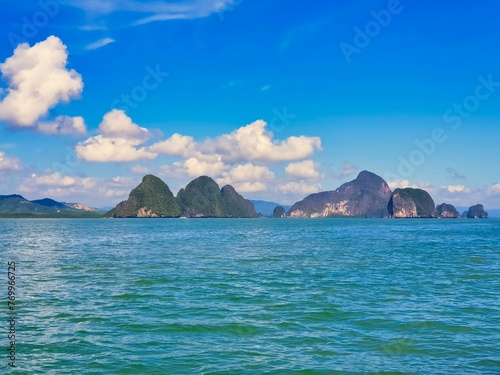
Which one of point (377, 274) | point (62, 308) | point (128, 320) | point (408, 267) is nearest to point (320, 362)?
point (128, 320)

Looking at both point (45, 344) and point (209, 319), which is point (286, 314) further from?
point (45, 344)

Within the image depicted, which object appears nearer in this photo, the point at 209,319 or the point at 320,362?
the point at 320,362

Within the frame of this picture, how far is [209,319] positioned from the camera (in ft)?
79.8

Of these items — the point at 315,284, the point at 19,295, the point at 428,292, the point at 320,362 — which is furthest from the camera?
the point at 315,284

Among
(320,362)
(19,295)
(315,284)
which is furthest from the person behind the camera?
(315,284)

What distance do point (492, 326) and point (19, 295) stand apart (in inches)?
1163

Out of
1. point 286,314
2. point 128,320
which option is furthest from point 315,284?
point 128,320

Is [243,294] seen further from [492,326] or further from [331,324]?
[492,326]

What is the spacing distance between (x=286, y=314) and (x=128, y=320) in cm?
874

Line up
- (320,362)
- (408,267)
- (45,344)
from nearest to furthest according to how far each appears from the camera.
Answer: (320,362), (45,344), (408,267)

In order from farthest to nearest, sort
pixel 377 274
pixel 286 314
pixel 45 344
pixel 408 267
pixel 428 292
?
1. pixel 408 267
2. pixel 377 274
3. pixel 428 292
4. pixel 286 314
5. pixel 45 344

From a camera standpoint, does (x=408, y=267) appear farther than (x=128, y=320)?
Yes

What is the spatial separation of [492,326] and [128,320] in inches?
759

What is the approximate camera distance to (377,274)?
140ft
